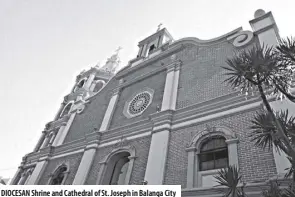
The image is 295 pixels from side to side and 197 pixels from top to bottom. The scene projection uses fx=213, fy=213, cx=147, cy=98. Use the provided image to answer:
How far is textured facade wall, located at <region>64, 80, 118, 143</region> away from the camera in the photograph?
13.6m

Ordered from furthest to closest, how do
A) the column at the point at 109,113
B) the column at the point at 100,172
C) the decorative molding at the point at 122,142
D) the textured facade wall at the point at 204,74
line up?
the column at the point at 109,113
the decorative molding at the point at 122,142
the column at the point at 100,172
the textured facade wall at the point at 204,74

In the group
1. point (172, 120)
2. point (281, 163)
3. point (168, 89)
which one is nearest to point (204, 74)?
point (168, 89)

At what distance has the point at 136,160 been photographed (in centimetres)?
914

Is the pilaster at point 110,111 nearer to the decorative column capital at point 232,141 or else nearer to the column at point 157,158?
the column at point 157,158

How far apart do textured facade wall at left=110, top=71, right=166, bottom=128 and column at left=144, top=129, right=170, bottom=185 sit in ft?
6.67

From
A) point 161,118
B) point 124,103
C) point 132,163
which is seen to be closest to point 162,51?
point 124,103

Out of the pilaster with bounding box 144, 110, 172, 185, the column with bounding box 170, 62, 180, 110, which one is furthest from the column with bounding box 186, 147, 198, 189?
the column with bounding box 170, 62, 180, 110

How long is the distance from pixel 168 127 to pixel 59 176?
24.9 feet

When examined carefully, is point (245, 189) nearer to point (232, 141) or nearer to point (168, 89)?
point (232, 141)

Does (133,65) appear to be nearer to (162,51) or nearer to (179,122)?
(162,51)

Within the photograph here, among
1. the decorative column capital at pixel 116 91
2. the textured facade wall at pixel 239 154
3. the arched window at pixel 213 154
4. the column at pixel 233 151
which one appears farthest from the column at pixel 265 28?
the decorative column capital at pixel 116 91

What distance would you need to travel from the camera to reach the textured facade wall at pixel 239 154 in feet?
19.4

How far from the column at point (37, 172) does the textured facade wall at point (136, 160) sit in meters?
4.70

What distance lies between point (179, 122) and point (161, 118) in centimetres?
83
